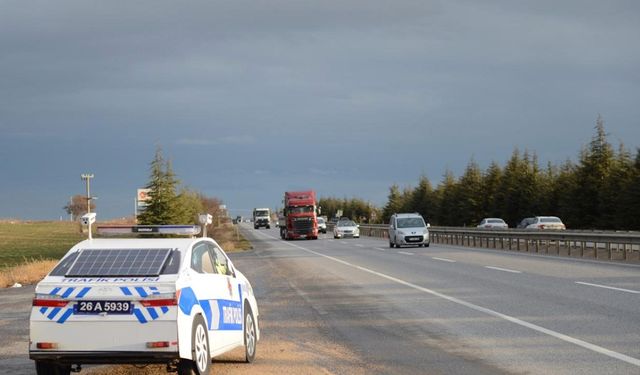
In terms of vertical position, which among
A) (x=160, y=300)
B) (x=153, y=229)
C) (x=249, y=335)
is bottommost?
(x=249, y=335)

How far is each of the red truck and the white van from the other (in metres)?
24.1

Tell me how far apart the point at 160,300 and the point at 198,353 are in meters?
0.76

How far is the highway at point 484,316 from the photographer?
10109mm

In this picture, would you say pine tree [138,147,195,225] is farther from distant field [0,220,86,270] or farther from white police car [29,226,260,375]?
white police car [29,226,260,375]

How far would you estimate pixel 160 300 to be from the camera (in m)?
8.45

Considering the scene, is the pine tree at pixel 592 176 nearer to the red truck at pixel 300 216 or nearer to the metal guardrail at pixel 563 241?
the metal guardrail at pixel 563 241

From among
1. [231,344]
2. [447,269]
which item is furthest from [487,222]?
[231,344]

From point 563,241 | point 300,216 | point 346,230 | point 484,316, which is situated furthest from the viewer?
point 346,230

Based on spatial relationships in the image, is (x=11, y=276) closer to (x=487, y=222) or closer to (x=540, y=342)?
(x=540, y=342)

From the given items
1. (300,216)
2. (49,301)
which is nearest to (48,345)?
(49,301)

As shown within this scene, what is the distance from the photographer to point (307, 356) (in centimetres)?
1098

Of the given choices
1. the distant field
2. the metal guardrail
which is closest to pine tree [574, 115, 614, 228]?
the metal guardrail

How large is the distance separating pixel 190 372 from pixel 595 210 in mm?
56626

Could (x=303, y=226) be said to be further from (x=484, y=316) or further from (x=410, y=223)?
(x=484, y=316)
